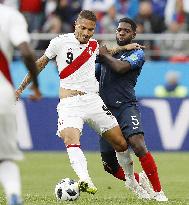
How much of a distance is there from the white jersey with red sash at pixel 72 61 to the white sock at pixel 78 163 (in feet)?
2.74

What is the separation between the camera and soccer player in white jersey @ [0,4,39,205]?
7.26 meters

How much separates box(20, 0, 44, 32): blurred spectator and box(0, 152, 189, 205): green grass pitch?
Answer: 3817mm

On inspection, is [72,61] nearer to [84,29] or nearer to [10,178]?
[84,29]

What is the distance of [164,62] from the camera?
2031 centimetres

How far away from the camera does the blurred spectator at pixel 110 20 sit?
20828 millimetres

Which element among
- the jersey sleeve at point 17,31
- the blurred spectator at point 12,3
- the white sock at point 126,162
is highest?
the blurred spectator at point 12,3

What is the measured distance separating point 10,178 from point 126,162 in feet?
12.9

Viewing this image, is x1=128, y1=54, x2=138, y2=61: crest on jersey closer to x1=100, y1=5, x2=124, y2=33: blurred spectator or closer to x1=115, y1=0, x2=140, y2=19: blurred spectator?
x1=100, y1=5, x2=124, y2=33: blurred spectator

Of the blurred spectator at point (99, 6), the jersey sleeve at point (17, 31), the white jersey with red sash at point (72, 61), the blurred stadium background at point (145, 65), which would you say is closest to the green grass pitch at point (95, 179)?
the blurred stadium background at point (145, 65)

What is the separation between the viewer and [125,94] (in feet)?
36.1

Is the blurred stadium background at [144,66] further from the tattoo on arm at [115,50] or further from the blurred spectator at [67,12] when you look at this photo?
the tattoo on arm at [115,50]

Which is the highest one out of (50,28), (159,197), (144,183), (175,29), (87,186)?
(50,28)

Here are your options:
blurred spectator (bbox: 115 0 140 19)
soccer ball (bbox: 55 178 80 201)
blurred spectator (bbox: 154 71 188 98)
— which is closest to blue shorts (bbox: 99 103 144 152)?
soccer ball (bbox: 55 178 80 201)

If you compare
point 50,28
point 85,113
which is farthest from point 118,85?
point 50,28
